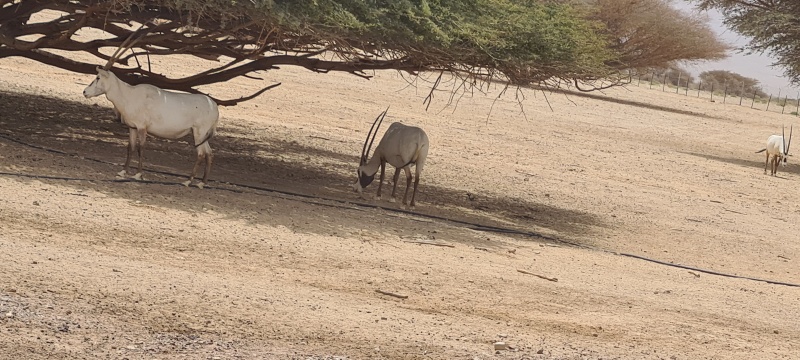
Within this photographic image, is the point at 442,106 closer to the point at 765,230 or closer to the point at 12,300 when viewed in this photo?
the point at 765,230

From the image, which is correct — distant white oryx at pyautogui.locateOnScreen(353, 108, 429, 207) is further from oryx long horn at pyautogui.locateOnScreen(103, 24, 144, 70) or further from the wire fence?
the wire fence

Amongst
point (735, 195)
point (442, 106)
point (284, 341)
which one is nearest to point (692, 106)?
point (442, 106)

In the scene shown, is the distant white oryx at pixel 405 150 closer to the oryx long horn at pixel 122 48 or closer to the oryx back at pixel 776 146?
the oryx long horn at pixel 122 48

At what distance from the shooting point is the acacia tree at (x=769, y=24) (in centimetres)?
3136

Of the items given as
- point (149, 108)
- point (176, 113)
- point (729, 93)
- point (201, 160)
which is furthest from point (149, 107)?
point (729, 93)

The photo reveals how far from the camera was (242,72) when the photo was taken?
17.2m

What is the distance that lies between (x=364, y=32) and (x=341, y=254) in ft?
10.2

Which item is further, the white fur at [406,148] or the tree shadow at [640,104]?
the tree shadow at [640,104]

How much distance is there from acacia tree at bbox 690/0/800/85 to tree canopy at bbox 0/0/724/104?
16275mm

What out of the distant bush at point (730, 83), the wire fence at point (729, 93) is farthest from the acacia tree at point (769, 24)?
the distant bush at point (730, 83)

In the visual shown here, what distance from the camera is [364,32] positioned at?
44.0 feet

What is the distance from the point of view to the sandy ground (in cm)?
865

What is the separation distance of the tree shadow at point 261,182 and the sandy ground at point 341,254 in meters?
0.06

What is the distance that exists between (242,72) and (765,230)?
355 inches
